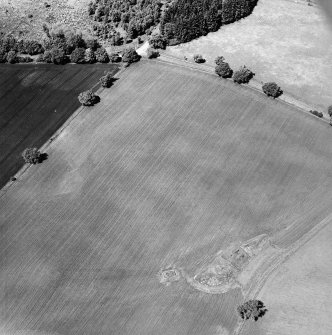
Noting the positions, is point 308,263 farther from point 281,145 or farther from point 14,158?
point 14,158

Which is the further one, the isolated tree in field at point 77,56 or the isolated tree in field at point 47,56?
the isolated tree in field at point 47,56

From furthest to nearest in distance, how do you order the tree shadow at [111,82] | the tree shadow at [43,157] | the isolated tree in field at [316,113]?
the tree shadow at [111,82] < the isolated tree in field at [316,113] < the tree shadow at [43,157]

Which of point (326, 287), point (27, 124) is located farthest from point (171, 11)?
point (326, 287)

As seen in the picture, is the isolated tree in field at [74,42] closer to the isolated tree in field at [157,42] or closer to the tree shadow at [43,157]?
the isolated tree in field at [157,42]

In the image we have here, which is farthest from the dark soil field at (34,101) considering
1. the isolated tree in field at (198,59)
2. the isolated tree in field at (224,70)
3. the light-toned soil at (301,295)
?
the light-toned soil at (301,295)

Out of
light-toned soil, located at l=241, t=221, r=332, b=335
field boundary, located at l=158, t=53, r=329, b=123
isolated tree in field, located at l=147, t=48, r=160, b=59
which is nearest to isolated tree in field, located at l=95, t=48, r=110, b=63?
isolated tree in field, located at l=147, t=48, r=160, b=59

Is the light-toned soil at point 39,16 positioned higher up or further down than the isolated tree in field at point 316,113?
higher up

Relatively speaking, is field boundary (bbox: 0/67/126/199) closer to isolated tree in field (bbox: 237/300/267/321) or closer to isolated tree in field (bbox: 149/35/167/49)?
isolated tree in field (bbox: 149/35/167/49)
